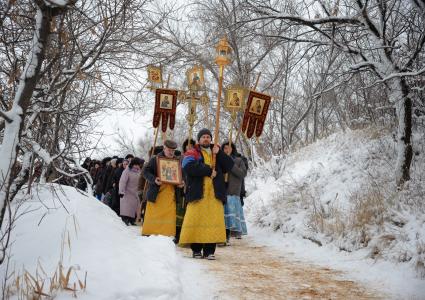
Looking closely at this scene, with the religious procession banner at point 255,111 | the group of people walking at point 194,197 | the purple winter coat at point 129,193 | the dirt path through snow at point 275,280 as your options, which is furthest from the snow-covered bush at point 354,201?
the purple winter coat at point 129,193

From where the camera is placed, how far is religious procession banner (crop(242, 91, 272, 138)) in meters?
8.19

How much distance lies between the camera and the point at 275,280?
4.74 metres

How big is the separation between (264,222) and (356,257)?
4235 mm

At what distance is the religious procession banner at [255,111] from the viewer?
26.9ft

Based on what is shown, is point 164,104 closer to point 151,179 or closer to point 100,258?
point 151,179

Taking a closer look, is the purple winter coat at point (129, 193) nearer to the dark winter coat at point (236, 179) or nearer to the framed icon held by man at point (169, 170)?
the dark winter coat at point (236, 179)

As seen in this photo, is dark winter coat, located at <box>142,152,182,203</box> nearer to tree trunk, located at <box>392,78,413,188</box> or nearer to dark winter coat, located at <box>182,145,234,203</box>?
dark winter coat, located at <box>182,145,234,203</box>

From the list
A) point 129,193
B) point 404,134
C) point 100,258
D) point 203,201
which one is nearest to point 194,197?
point 203,201

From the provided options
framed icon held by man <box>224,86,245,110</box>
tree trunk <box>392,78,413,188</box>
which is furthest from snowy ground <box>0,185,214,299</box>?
tree trunk <box>392,78,413,188</box>

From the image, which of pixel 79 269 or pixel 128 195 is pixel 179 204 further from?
pixel 79 269

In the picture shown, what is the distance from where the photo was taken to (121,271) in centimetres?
362

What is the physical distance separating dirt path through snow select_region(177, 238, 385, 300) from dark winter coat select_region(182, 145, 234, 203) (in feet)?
3.15

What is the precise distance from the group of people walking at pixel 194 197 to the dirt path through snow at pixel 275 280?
0.47 metres

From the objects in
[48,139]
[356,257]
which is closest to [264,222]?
[356,257]
